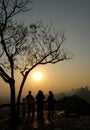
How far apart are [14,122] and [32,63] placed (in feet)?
21.9

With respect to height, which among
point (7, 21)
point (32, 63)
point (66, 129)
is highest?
point (7, 21)

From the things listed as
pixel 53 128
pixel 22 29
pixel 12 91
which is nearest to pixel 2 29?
pixel 22 29

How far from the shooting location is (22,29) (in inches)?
1124

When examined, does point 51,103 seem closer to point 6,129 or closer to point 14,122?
point 14,122

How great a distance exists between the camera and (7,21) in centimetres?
2634

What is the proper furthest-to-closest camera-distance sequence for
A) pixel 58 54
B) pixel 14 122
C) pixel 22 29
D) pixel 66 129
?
pixel 58 54 < pixel 22 29 < pixel 14 122 < pixel 66 129

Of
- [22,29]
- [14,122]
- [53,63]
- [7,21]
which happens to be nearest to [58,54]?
[53,63]

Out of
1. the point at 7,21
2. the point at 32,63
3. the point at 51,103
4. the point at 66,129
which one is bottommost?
the point at 66,129

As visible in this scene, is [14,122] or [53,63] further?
[53,63]

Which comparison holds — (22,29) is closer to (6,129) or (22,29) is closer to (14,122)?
(14,122)

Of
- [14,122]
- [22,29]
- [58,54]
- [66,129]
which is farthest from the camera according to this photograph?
[58,54]

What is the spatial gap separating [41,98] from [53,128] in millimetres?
8391

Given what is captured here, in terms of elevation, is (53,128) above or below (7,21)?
below

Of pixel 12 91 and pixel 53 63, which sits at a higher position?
pixel 53 63
